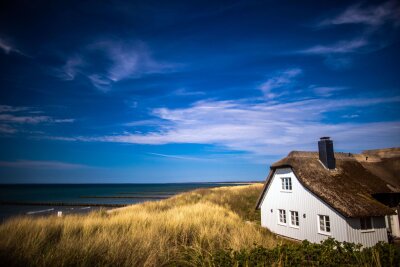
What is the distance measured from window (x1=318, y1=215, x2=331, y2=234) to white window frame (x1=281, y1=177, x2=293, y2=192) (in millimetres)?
3001

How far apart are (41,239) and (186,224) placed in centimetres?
555

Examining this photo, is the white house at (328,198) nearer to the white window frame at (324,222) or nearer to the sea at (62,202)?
the white window frame at (324,222)

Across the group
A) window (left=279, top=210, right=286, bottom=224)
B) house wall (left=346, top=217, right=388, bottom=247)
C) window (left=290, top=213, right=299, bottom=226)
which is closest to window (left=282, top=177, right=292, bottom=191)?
window (left=290, top=213, right=299, bottom=226)

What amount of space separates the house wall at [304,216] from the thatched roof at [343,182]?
21.8 inches

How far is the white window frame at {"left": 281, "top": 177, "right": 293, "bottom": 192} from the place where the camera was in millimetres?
17767

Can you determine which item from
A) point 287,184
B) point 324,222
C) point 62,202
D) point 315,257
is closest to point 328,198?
point 324,222

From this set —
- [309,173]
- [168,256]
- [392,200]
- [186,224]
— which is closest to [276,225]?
[309,173]

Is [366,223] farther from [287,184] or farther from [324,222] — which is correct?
[287,184]

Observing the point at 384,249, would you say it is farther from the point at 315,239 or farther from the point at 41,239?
the point at 315,239

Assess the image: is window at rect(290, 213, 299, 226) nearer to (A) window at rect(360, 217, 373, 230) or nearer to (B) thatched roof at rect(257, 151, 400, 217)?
(B) thatched roof at rect(257, 151, 400, 217)

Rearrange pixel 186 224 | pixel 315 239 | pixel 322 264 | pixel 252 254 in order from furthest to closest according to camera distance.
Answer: pixel 315 239 < pixel 186 224 < pixel 252 254 < pixel 322 264

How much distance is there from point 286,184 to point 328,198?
13.6ft

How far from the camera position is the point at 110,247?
19.7 feet

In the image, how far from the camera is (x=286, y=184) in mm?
18297
